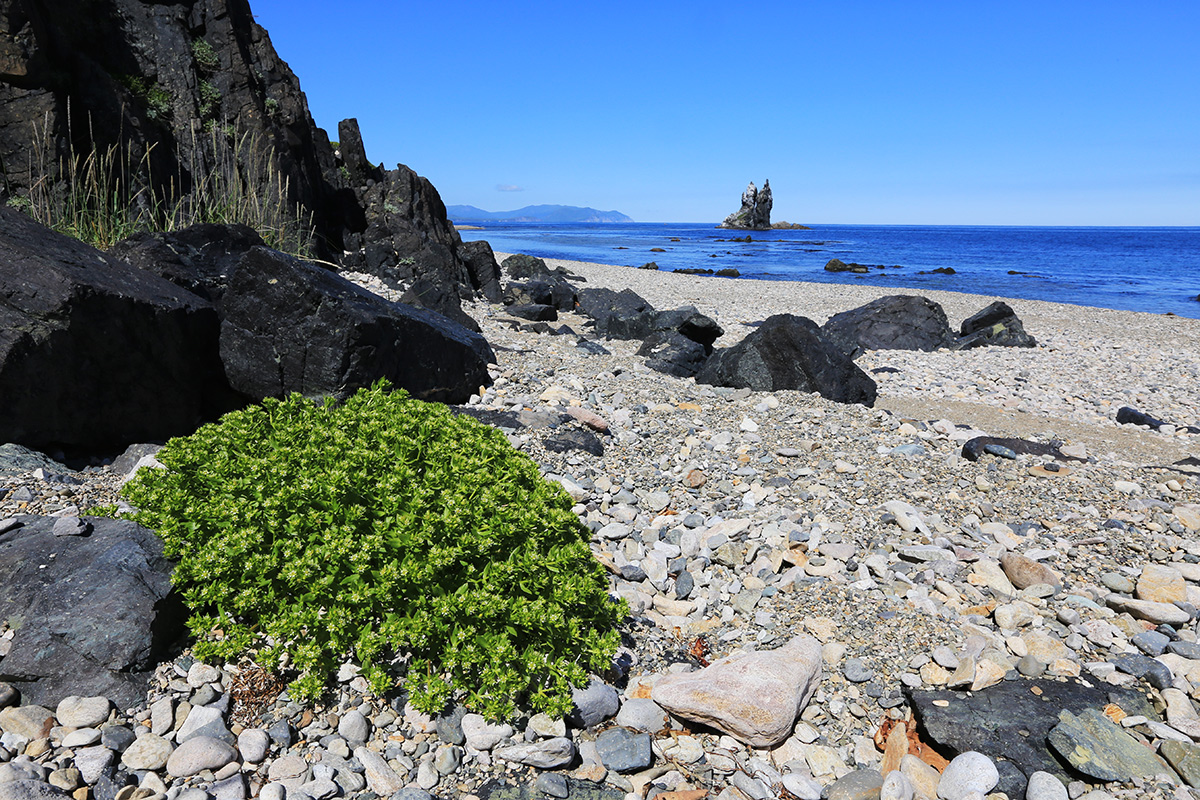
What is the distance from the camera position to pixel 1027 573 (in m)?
4.67

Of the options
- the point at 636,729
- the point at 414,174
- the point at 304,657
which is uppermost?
the point at 414,174

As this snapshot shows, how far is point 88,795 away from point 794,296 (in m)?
29.9

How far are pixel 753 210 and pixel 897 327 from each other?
157364 mm

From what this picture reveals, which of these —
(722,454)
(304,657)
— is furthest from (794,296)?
(304,657)

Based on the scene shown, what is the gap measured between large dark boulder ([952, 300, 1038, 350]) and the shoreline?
0.43 meters

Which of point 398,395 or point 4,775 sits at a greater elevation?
point 398,395

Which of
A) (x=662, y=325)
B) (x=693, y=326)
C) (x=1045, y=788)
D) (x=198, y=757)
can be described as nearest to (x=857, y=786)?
(x=1045, y=788)

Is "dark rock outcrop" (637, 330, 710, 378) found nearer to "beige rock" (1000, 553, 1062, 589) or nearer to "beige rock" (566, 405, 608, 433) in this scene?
"beige rock" (566, 405, 608, 433)

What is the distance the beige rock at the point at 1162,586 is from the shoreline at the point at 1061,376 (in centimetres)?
490

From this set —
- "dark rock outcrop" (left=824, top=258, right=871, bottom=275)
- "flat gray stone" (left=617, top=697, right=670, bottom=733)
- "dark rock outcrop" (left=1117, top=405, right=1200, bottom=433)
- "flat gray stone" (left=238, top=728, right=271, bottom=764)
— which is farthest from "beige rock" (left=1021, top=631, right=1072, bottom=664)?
"dark rock outcrop" (left=824, top=258, right=871, bottom=275)

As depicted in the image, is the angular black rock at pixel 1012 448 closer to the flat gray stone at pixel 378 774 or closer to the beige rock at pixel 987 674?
the beige rock at pixel 987 674

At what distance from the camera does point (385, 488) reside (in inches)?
131

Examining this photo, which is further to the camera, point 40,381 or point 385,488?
point 40,381

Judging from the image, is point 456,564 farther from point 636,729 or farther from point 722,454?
point 722,454
